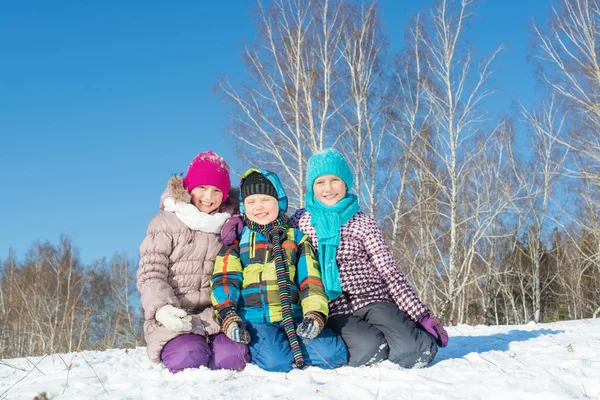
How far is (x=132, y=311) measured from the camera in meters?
28.2

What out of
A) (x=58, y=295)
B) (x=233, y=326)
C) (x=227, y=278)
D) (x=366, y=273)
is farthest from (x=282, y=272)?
(x=58, y=295)

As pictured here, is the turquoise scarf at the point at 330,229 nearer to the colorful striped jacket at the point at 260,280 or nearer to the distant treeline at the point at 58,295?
the colorful striped jacket at the point at 260,280

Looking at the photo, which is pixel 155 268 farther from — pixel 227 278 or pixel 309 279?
pixel 309 279

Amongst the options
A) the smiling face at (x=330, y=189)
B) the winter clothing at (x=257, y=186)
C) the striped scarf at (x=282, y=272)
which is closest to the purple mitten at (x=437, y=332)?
the striped scarf at (x=282, y=272)

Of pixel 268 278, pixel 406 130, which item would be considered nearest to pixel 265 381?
pixel 268 278

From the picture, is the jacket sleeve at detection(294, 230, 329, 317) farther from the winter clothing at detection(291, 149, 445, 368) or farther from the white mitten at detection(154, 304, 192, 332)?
the white mitten at detection(154, 304, 192, 332)

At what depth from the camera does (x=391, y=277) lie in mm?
3750

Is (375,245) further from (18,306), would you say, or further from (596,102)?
(18,306)

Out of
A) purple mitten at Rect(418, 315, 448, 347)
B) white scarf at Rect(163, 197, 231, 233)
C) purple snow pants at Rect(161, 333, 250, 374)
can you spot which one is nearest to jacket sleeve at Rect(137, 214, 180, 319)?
white scarf at Rect(163, 197, 231, 233)

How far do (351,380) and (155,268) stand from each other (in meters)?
1.52

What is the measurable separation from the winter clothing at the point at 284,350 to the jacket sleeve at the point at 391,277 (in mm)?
545

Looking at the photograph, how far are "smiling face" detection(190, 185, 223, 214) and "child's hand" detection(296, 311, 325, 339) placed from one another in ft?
3.87

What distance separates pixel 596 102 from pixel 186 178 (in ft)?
35.5

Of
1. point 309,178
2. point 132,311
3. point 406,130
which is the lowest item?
point 132,311
